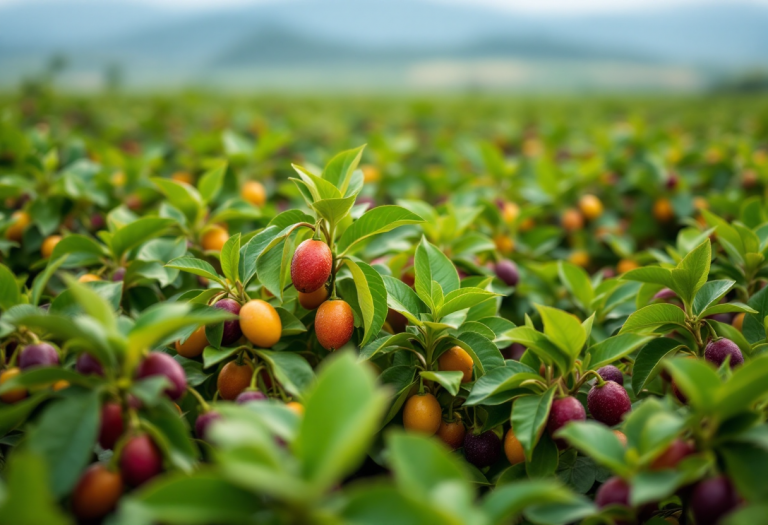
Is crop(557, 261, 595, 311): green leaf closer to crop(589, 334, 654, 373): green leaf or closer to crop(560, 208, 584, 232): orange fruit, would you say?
crop(589, 334, 654, 373): green leaf

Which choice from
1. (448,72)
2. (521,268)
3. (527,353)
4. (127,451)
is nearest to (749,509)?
(527,353)

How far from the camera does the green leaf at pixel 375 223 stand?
3.60ft

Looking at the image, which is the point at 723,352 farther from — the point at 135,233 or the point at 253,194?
the point at 253,194

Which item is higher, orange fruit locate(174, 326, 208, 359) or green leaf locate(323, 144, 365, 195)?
Answer: green leaf locate(323, 144, 365, 195)

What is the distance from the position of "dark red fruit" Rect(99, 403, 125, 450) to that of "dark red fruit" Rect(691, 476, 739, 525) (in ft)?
2.83

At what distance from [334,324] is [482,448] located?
0.38 metres

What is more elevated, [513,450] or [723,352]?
[723,352]

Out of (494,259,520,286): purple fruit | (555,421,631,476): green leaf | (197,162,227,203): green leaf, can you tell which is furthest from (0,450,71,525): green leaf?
(494,259,520,286): purple fruit

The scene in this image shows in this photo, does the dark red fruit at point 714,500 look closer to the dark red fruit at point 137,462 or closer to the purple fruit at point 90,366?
the dark red fruit at point 137,462

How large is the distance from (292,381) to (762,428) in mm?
729

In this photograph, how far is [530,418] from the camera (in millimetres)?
974

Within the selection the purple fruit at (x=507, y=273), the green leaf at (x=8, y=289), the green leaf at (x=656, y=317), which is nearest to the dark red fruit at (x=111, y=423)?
the green leaf at (x=8, y=289)

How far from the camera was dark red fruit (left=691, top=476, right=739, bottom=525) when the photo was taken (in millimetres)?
786

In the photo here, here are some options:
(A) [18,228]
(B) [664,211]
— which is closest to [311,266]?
(A) [18,228]
